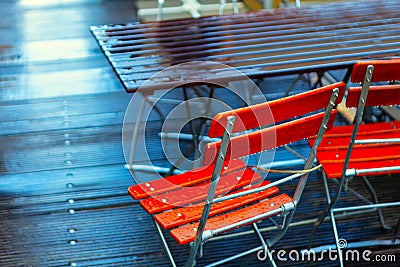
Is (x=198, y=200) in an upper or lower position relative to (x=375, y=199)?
upper

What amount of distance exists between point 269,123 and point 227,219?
39 cm

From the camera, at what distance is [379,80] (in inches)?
100

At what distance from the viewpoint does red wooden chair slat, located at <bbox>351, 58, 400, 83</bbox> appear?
2498mm

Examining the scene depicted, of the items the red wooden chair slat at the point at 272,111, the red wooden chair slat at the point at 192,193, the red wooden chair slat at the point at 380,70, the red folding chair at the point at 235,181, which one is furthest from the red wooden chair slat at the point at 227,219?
the red wooden chair slat at the point at 380,70

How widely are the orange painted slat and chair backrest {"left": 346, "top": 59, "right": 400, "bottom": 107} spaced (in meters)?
0.50

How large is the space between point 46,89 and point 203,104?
1.17 metres

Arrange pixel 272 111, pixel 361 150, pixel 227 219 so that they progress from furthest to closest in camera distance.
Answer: pixel 361 150, pixel 227 219, pixel 272 111

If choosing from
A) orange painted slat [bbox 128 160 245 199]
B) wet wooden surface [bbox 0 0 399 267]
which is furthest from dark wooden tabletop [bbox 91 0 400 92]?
wet wooden surface [bbox 0 0 399 267]

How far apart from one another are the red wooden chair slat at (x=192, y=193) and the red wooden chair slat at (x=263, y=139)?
0.94ft

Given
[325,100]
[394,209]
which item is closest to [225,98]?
[394,209]

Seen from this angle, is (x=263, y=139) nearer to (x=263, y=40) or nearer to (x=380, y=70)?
(x=380, y=70)

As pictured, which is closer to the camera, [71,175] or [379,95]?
[379,95]

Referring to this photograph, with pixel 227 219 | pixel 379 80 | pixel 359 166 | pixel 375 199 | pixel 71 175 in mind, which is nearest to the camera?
pixel 227 219

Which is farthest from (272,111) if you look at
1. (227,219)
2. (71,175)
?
(71,175)
